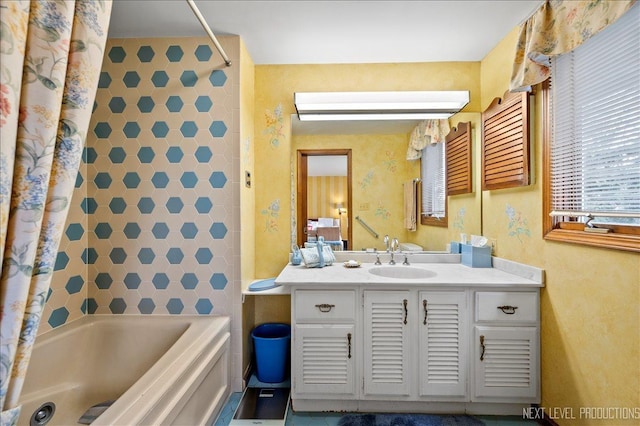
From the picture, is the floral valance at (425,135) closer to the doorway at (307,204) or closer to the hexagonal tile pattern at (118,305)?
the doorway at (307,204)

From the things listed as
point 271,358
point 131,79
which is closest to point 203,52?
point 131,79

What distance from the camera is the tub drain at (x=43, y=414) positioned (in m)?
1.47

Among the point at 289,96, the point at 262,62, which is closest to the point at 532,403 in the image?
the point at 289,96

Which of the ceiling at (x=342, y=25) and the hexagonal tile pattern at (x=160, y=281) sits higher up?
the ceiling at (x=342, y=25)

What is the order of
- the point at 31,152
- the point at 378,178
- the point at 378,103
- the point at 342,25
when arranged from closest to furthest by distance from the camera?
the point at 31,152 < the point at 342,25 < the point at 378,103 < the point at 378,178

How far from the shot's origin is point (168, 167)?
76.7 inches

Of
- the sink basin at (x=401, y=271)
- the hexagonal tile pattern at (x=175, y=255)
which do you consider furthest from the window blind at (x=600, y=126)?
the hexagonal tile pattern at (x=175, y=255)

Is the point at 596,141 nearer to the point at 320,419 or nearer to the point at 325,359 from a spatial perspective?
the point at 325,359

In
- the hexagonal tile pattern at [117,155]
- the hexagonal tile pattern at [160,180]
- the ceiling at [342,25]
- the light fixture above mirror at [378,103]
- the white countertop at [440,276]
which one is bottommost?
the white countertop at [440,276]

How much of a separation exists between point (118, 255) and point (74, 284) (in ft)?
0.95

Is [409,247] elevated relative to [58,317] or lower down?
elevated

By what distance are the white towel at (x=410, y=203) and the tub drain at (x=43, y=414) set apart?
7.74 ft

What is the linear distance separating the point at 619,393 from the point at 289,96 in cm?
245

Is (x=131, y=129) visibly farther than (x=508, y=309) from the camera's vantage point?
Yes
